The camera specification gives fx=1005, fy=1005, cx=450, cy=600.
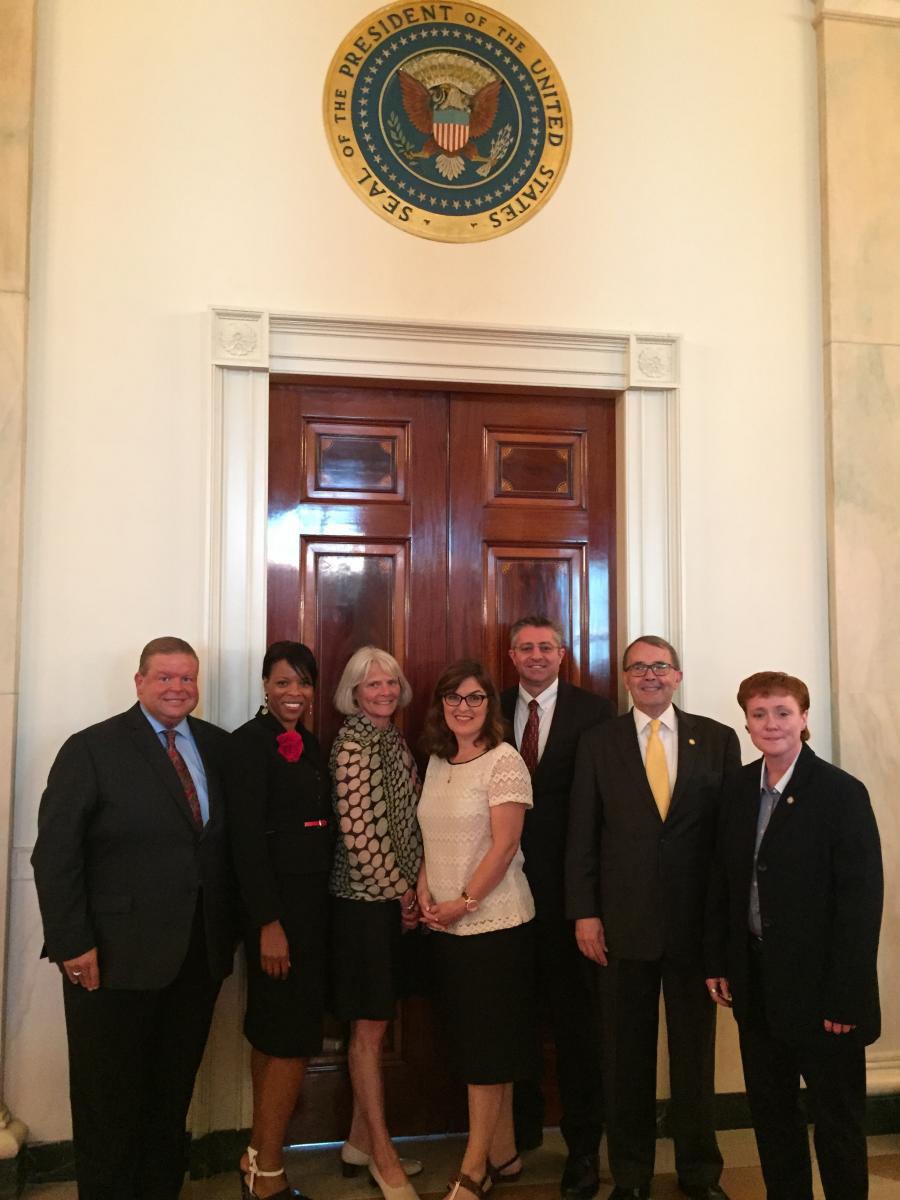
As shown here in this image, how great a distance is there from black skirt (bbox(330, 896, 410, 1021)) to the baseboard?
0.72m

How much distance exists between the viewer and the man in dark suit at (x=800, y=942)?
2.52m

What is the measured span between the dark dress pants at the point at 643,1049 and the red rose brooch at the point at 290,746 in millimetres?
1148

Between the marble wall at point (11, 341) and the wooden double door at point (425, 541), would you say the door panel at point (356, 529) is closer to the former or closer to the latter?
the wooden double door at point (425, 541)

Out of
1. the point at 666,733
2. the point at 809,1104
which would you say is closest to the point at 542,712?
the point at 666,733

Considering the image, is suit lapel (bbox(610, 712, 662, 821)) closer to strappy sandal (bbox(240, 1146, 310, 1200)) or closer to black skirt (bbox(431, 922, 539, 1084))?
black skirt (bbox(431, 922, 539, 1084))

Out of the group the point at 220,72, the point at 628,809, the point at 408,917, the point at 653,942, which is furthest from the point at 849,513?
the point at 220,72

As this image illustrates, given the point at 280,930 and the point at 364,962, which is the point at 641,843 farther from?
the point at 280,930

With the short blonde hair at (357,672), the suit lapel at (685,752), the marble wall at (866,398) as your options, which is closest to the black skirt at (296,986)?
the short blonde hair at (357,672)

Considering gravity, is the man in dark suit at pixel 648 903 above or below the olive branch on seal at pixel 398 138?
below

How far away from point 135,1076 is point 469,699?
139 cm

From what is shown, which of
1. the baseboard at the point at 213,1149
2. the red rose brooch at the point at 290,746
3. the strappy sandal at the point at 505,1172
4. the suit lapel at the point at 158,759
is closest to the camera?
the suit lapel at the point at 158,759

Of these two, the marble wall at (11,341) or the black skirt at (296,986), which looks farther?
the marble wall at (11,341)

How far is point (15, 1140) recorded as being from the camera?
10.2 feet

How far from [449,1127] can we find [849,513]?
267 cm
